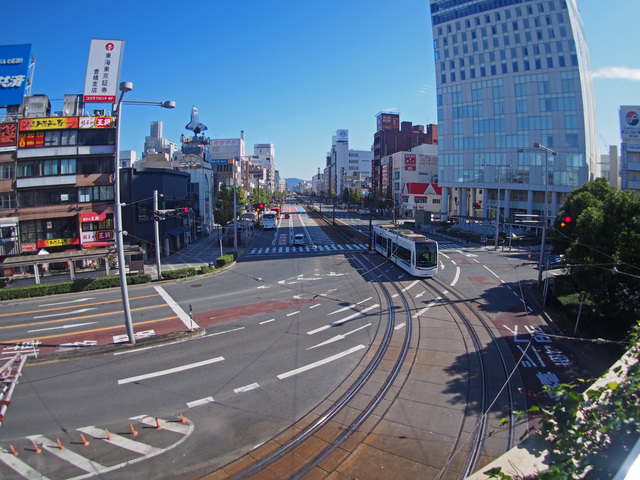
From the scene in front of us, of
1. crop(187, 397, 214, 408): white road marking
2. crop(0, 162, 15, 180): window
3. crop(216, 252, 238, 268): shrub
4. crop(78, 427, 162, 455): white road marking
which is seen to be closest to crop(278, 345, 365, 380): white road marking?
crop(187, 397, 214, 408): white road marking

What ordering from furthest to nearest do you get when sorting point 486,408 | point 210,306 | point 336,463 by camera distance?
point 210,306, point 486,408, point 336,463

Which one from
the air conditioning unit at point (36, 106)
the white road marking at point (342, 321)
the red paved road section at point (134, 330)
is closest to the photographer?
the red paved road section at point (134, 330)

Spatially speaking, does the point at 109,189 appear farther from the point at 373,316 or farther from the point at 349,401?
the point at 349,401

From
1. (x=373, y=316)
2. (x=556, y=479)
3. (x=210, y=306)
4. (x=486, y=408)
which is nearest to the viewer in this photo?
(x=556, y=479)

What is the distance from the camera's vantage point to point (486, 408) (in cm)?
1107

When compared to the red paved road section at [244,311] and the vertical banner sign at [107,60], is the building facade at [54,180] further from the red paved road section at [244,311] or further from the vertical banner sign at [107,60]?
the red paved road section at [244,311]

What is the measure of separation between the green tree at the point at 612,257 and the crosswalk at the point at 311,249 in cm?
2899

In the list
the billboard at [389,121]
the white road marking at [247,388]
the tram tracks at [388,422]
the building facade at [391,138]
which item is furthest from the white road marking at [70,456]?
the billboard at [389,121]

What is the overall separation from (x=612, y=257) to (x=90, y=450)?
19.1 meters

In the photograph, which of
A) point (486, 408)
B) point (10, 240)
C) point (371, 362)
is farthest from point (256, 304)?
point (10, 240)

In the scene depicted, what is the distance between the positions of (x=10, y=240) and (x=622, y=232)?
43644 millimetres

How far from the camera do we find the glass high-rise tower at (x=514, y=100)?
61875 millimetres

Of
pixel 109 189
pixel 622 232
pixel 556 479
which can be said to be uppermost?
pixel 109 189

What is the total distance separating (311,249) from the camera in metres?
47.2
